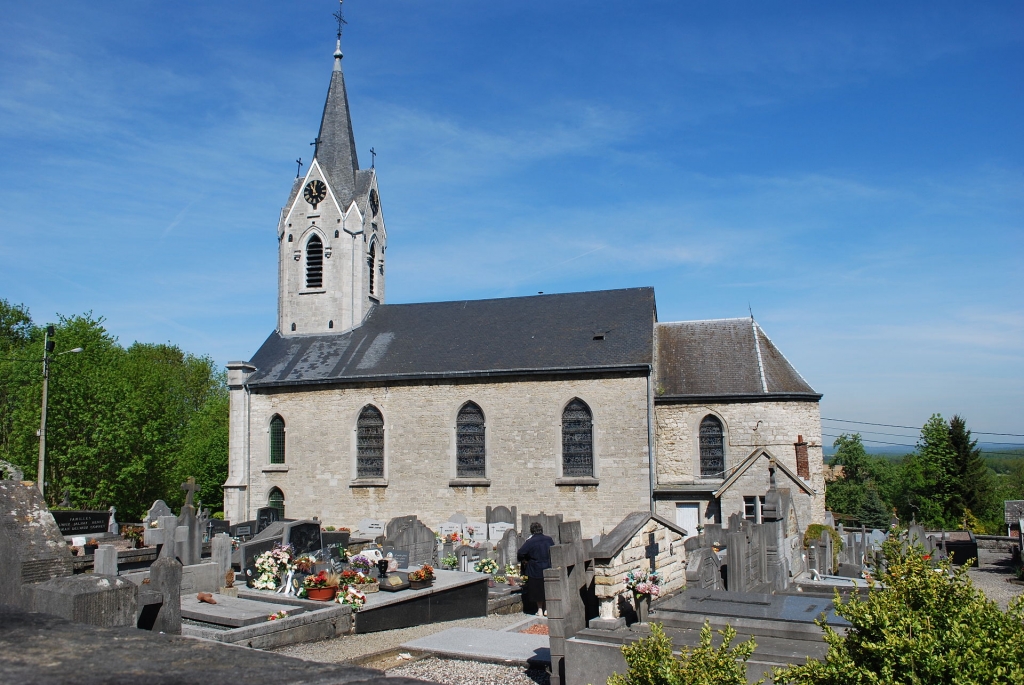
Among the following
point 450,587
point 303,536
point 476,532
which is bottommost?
point 476,532

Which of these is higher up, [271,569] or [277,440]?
[277,440]

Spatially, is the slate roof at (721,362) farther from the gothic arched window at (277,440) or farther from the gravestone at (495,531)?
the gothic arched window at (277,440)

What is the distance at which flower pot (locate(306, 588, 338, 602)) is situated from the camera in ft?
36.9

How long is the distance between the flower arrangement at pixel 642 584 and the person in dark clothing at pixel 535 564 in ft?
11.0

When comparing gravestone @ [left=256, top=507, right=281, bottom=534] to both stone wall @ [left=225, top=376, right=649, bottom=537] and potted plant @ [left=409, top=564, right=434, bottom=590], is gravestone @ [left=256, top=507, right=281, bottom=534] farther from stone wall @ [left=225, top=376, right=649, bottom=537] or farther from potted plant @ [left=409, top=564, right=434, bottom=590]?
potted plant @ [left=409, top=564, right=434, bottom=590]

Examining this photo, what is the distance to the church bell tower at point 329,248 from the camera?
2900 cm

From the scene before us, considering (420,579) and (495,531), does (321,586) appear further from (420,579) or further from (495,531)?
(495,531)

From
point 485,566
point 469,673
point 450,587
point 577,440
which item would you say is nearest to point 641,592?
point 469,673

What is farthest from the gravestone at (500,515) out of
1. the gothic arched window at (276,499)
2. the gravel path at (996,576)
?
the gravel path at (996,576)

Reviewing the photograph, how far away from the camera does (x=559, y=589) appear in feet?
27.3

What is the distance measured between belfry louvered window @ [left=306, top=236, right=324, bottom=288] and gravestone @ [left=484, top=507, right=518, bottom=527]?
11949mm

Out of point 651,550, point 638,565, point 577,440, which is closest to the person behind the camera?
point 638,565

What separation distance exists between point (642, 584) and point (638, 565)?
0.90m

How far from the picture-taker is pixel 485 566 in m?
16.0
